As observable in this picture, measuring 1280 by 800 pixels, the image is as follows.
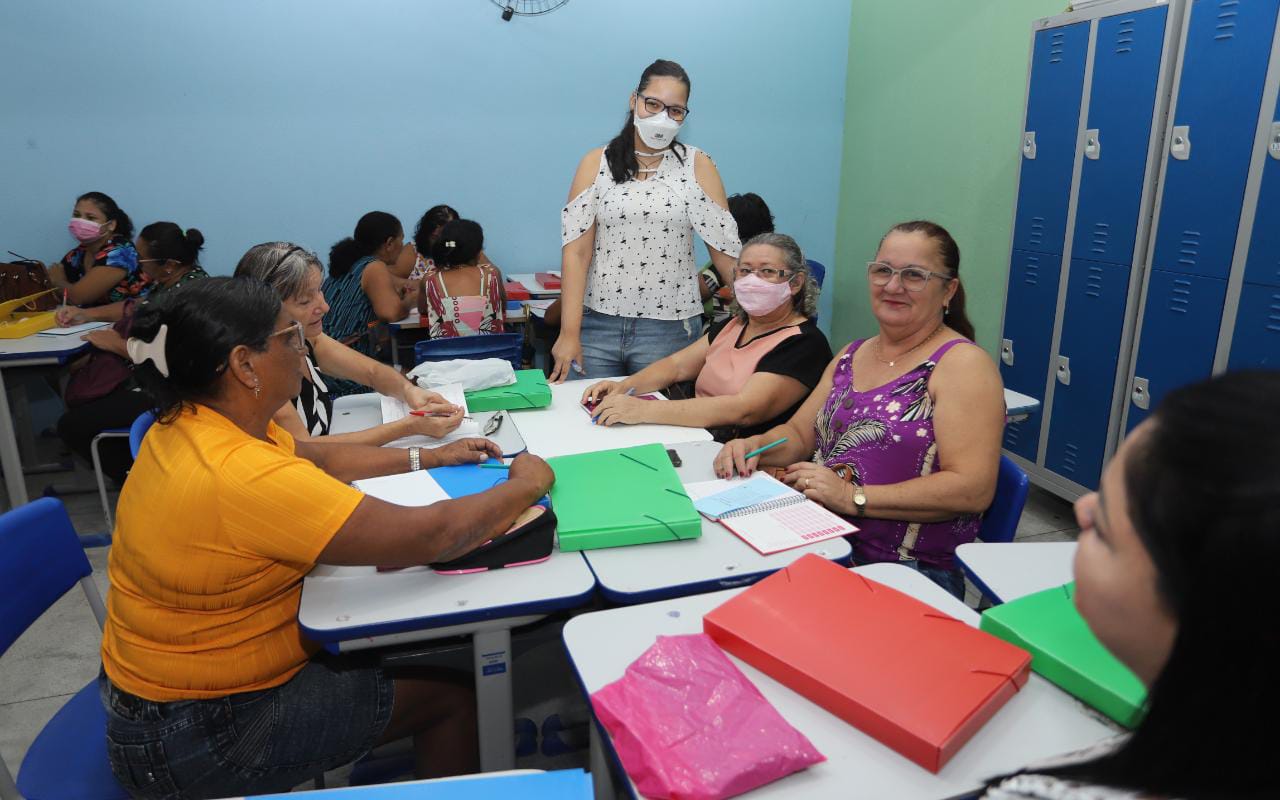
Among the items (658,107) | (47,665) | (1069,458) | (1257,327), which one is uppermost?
(658,107)

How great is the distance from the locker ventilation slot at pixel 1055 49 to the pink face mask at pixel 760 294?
1.95 metres

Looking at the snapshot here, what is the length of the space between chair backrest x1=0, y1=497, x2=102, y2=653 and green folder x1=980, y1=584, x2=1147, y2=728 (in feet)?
5.43

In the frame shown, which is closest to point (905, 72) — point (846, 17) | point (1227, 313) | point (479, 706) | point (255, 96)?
point (846, 17)

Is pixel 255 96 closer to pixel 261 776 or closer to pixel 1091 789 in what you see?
pixel 261 776

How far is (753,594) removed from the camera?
1.27 meters

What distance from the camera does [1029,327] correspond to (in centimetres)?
374

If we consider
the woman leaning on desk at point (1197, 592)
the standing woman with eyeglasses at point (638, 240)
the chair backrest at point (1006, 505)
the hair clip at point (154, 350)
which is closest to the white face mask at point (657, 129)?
the standing woman with eyeglasses at point (638, 240)

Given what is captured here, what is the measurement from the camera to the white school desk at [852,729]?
96cm

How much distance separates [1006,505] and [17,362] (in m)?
3.70

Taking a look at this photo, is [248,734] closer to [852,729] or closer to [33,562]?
[33,562]

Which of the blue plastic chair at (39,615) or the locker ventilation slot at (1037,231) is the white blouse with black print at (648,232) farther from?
the blue plastic chair at (39,615)

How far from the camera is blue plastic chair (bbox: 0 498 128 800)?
4.56 feet

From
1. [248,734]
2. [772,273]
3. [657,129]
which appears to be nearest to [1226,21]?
[772,273]

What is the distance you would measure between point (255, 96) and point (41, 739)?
4.01 metres
